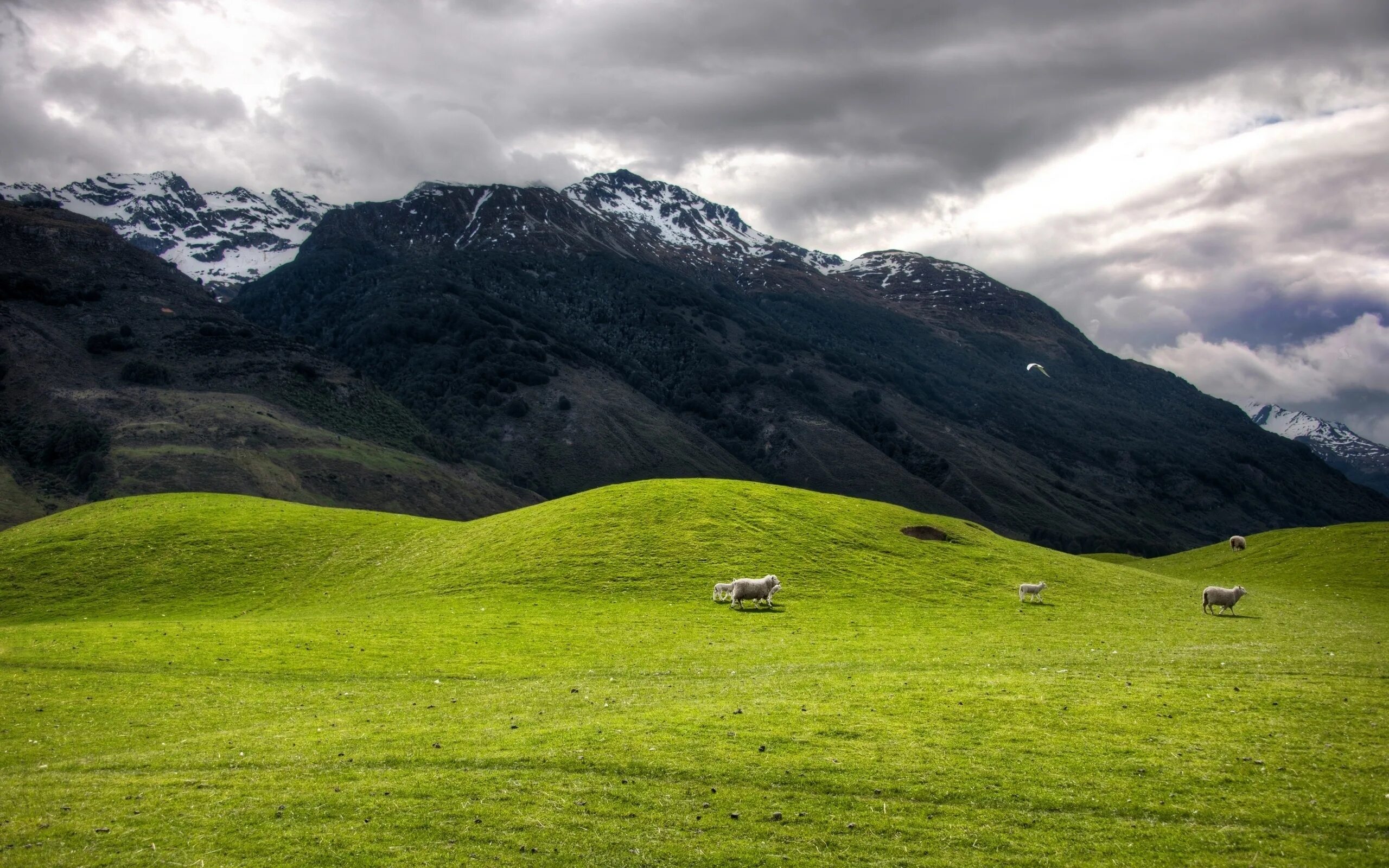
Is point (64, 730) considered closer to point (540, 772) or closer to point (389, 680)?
point (389, 680)

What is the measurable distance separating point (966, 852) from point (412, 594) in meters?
40.2

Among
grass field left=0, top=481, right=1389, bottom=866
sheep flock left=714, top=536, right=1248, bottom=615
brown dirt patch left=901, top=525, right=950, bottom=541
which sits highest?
brown dirt patch left=901, top=525, right=950, bottom=541

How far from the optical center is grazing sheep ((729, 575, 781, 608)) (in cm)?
4259

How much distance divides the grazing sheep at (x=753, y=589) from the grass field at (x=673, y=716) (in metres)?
0.89

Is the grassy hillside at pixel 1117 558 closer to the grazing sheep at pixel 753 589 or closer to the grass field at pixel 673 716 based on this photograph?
the grass field at pixel 673 716

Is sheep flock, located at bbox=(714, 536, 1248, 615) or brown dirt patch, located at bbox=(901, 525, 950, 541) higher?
brown dirt patch, located at bbox=(901, 525, 950, 541)

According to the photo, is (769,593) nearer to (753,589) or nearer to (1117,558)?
(753,589)

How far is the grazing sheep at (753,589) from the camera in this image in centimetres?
4259

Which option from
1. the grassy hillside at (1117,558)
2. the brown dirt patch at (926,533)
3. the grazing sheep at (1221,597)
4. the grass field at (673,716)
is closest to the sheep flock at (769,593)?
the grazing sheep at (1221,597)

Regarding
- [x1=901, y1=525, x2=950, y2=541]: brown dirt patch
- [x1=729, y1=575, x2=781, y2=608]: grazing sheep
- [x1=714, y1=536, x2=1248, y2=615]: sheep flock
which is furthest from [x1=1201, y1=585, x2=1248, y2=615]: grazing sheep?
[x1=729, y1=575, x2=781, y2=608]: grazing sheep

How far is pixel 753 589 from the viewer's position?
42594mm

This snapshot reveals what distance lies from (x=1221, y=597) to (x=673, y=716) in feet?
121

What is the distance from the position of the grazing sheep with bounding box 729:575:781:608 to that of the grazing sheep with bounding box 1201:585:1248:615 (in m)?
24.4

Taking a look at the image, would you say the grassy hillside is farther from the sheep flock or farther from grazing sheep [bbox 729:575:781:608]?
grazing sheep [bbox 729:575:781:608]
